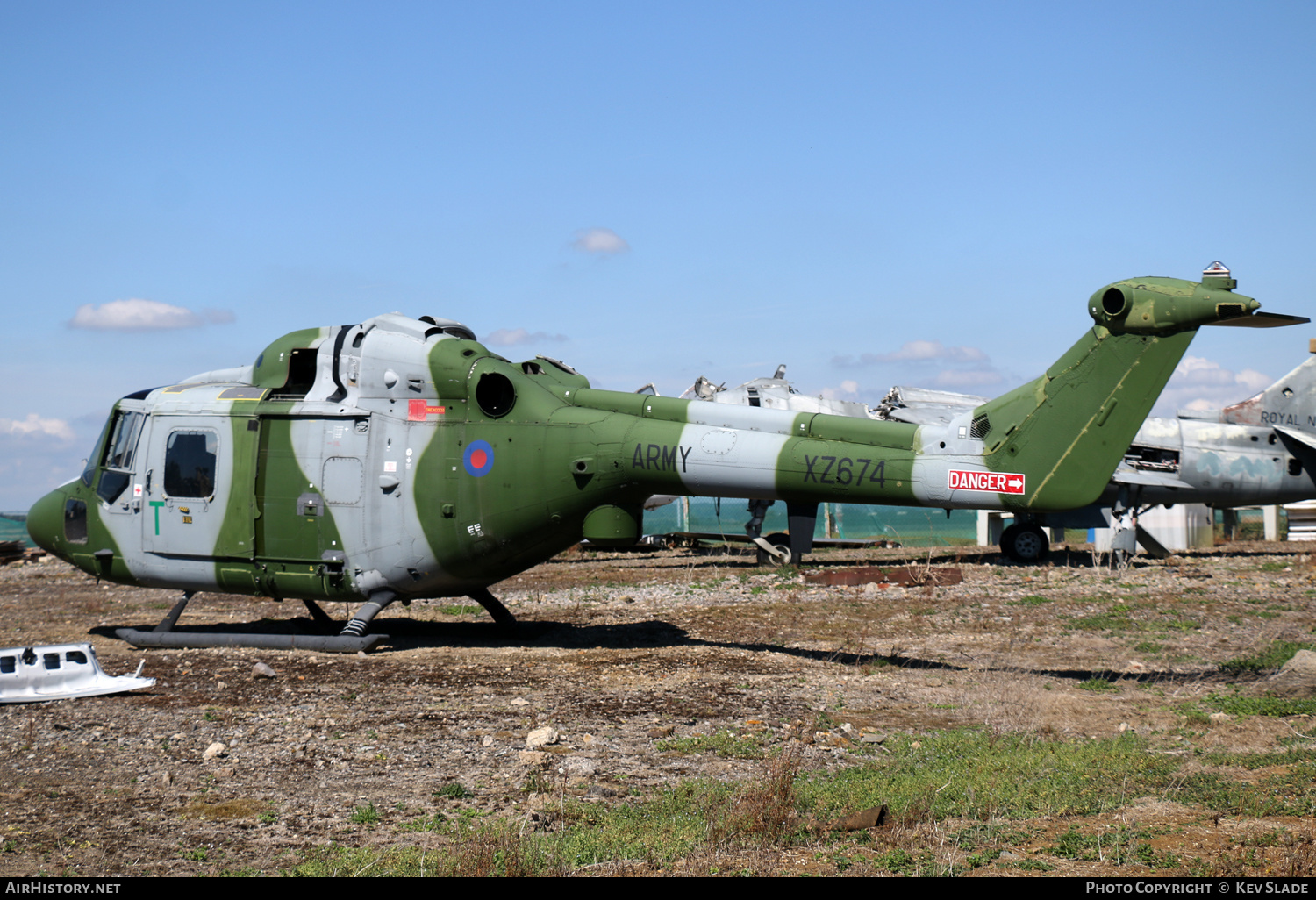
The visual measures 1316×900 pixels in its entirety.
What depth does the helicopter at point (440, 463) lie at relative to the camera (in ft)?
34.6

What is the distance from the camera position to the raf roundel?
11461mm

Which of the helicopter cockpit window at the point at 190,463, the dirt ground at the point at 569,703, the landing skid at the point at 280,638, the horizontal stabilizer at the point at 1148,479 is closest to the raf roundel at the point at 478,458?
the landing skid at the point at 280,638

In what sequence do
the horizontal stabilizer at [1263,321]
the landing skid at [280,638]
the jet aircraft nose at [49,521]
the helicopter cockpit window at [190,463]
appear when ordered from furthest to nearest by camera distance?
the jet aircraft nose at [49,521], the helicopter cockpit window at [190,463], the landing skid at [280,638], the horizontal stabilizer at [1263,321]

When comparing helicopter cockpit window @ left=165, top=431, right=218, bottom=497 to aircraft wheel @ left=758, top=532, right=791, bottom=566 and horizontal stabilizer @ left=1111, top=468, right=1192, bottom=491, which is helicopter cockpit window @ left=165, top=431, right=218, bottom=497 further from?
horizontal stabilizer @ left=1111, top=468, right=1192, bottom=491

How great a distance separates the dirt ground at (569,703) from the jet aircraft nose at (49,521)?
1.22 meters

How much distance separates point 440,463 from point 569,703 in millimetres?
3641

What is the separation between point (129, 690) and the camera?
9.41 m

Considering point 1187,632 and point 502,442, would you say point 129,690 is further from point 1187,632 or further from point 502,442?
point 1187,632

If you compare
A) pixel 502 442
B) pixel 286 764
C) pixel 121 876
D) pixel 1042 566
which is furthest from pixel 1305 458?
pixel 121 876

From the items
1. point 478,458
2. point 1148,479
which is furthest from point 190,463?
point 1148,479

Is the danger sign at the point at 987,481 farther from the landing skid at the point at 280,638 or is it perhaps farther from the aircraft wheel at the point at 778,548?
the aircraft wheel at the point at 778,548

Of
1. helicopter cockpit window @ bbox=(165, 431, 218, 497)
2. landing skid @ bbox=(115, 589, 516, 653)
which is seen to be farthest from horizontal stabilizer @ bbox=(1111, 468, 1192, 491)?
helicopter cockpit window @ bbox=(165, 431, 218, 497)

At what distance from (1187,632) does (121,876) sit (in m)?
11.9

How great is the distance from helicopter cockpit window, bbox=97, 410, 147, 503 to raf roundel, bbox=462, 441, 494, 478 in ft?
13.6
